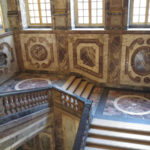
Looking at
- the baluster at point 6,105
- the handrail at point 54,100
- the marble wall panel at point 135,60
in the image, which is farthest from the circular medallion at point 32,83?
the marble wall panel at point 135,60

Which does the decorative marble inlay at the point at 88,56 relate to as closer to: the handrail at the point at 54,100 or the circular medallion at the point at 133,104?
the circular medallion at the point at 133,104

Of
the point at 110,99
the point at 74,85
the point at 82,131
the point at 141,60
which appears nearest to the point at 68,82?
the point at 74,85

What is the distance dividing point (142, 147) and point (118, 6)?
6406 millimetres

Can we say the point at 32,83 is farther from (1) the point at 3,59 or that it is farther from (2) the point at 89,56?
(2) the point at 89,56

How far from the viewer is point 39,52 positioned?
40.1 ft

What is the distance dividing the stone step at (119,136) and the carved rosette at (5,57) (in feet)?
19.8

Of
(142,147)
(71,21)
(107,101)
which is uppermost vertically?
(71,21)

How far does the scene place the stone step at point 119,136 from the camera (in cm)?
767

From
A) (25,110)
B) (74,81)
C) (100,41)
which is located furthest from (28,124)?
(100,41)

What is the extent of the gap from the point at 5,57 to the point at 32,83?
6.91 feet

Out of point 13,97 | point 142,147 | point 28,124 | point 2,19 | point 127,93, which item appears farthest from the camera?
point 2,19

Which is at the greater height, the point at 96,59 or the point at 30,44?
the point at 30,44

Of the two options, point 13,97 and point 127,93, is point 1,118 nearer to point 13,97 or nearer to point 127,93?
point 13,97

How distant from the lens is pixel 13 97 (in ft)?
26.1
